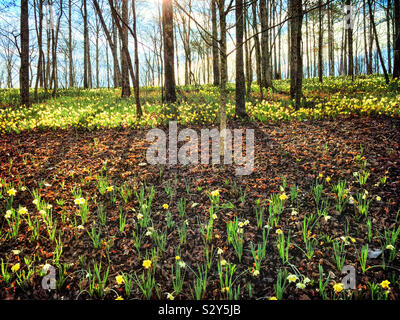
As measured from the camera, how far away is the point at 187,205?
3215 millimetres

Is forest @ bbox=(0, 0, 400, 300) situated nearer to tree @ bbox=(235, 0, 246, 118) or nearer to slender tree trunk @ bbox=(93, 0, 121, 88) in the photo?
tree @ bbox=(235, 0, 246, 118)

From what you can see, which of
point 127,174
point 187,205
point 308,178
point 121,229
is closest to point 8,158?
point 127,174

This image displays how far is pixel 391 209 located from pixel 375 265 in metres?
0.99

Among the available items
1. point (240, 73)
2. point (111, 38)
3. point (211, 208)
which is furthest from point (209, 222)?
point (111, 38)

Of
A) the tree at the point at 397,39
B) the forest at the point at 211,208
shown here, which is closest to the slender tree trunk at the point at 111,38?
the forest at the point at 211,208

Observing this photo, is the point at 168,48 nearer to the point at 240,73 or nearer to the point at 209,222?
the point at 240,73

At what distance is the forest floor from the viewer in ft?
6.72

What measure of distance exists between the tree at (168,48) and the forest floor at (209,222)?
452cm

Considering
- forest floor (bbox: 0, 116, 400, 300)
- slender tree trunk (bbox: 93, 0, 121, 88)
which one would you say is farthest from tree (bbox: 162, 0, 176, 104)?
forest floor (bbox: 0, 116, 400, 300)

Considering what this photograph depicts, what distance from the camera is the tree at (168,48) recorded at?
781 centimetres

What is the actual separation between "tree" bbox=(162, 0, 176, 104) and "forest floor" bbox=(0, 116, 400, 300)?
4.52 m

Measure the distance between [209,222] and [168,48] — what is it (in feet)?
24.2
